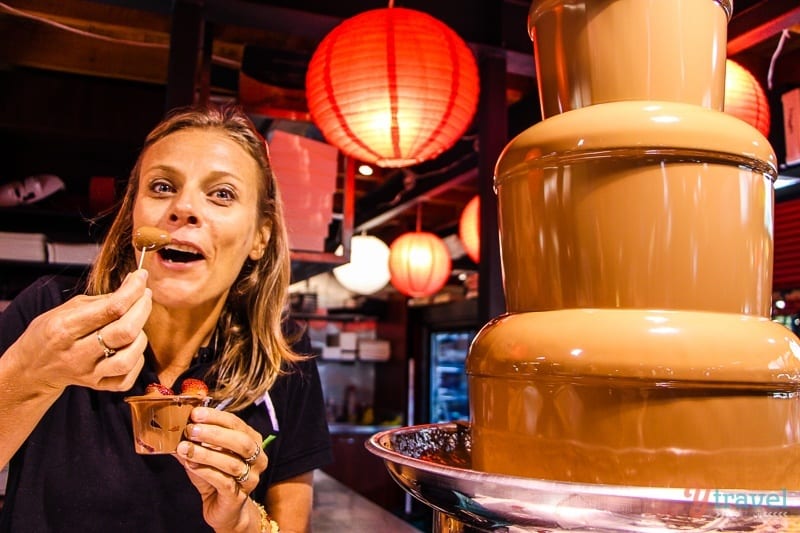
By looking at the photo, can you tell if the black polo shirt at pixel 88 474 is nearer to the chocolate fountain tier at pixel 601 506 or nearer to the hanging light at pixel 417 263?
the chocolate fountain tier at pixel 601 506

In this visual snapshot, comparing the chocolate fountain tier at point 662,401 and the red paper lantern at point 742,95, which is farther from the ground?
the red paper lantern at point 742,95

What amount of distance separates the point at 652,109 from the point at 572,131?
3.5 inches

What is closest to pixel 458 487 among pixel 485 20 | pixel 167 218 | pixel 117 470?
pixel 167 218

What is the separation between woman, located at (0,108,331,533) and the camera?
974mm

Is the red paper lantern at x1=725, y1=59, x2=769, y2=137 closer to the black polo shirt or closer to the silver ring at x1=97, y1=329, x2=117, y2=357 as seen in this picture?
the black polo shirt

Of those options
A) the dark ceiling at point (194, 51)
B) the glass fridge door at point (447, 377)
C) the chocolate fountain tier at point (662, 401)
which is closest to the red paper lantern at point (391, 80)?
the dark ceiling at point (194, 51)

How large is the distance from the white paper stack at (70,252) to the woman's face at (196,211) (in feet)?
8.48

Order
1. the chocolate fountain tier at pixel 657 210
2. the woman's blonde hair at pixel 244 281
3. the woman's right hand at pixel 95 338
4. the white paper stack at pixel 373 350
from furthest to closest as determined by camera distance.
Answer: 1. the white paper stack at pixel 373 350
2. the woman's blonde hair at pixel 244 281
3. the woman's right hand at pixel 95 338
4. the chocolate fountain tier at pixel 657 210

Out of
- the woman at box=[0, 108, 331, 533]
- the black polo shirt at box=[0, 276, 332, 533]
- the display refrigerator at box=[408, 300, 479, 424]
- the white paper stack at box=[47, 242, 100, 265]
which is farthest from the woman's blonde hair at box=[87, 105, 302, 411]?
the display refrigerator at box=[408, 300, 479, 424]

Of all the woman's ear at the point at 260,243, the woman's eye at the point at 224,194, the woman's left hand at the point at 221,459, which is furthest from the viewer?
the woman's ear at the point at 260,243

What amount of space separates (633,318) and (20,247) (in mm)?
3913

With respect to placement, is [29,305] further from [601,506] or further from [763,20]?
[763,20]

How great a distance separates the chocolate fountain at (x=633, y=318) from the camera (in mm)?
606

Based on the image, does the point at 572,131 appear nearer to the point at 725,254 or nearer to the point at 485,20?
the point at 725,254
